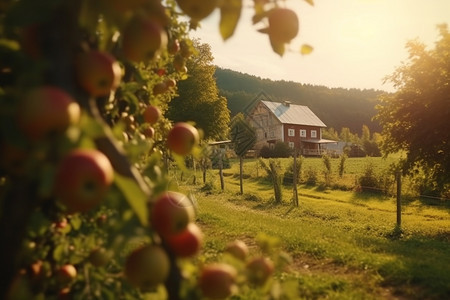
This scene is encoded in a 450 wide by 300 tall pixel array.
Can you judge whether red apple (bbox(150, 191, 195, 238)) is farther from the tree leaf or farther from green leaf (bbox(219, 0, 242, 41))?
the tree leaf

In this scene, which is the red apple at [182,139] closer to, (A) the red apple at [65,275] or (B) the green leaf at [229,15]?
(B) the green leaf at [229,15]

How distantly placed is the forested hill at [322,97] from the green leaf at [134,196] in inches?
4763

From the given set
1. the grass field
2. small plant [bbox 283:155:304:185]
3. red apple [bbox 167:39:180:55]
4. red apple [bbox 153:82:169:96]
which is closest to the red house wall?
small plant [bbox 283:155:304:185]

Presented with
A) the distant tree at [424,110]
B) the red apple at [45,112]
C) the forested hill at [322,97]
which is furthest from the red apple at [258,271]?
the forested hill at [322,97]

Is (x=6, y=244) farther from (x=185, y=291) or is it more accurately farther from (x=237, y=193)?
(x=237, y=193)

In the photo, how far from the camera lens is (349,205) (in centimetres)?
1723

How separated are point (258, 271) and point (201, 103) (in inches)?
1120

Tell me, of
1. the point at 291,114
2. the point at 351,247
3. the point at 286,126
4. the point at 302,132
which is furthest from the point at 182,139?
the point at 302,132

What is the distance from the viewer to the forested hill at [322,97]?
412ft

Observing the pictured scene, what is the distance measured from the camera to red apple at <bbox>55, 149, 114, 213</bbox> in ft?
3.20

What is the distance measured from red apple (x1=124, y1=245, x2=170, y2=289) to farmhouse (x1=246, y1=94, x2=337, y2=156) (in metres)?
56.1

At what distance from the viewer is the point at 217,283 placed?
1.22m

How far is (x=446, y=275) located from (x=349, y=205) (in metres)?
11.9

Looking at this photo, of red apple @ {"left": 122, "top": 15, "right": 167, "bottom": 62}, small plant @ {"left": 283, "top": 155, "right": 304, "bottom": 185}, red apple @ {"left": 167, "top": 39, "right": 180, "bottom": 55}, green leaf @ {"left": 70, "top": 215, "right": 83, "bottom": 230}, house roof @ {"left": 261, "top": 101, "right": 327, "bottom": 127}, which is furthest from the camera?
house roof @ {"left": 261, "top": 101, "right": 327, "bottom": 127}
